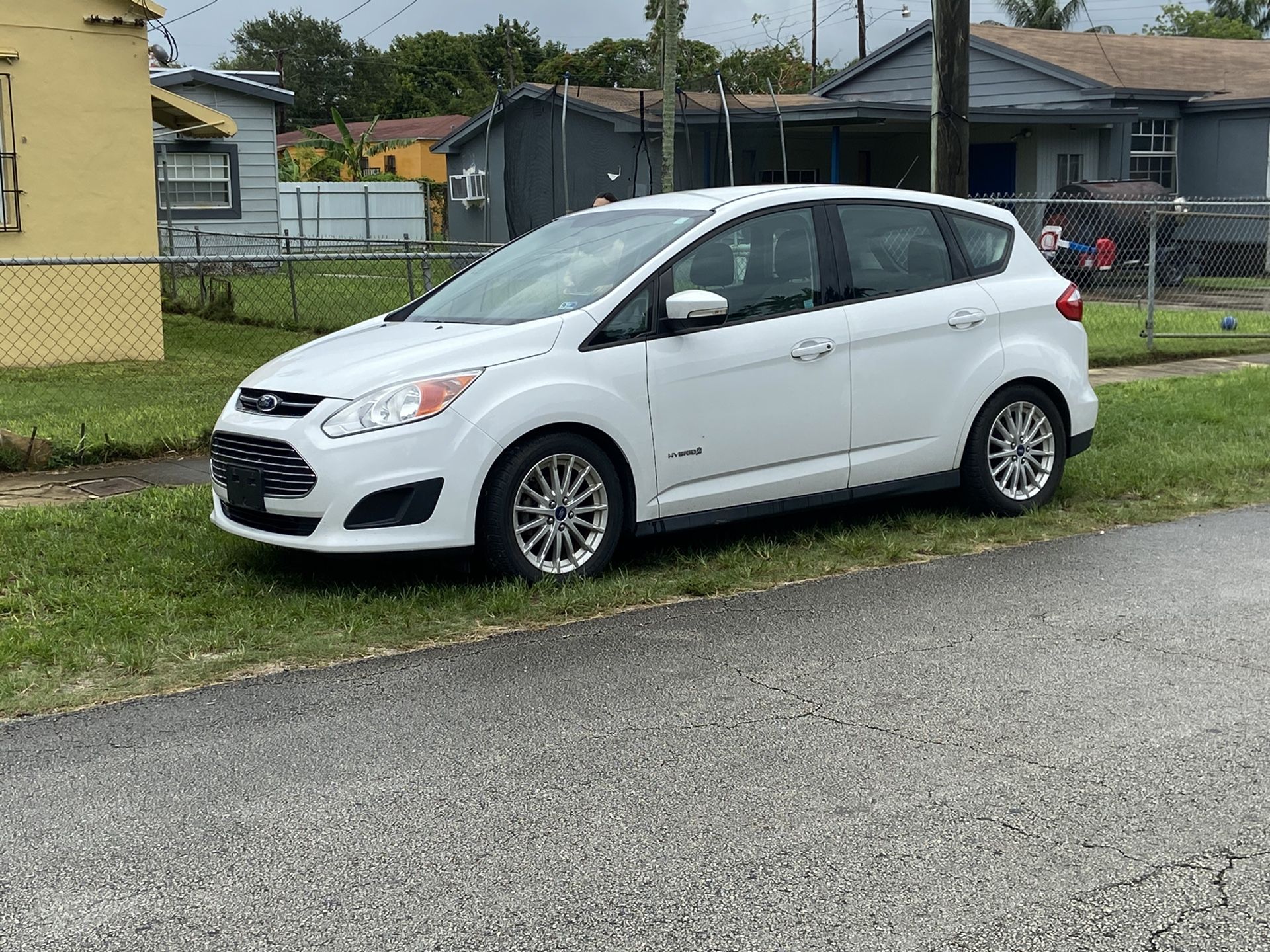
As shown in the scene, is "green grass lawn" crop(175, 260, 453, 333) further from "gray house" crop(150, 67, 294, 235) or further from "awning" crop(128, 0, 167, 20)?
"gray house" crop(150, 67, 294, 235)

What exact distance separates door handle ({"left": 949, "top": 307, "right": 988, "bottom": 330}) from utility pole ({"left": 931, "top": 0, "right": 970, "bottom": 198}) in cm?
331

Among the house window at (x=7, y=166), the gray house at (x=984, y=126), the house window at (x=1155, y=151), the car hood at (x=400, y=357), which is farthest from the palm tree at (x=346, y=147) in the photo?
the car hood at (x=400, y=357)

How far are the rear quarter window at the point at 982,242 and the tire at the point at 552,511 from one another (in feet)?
8.30

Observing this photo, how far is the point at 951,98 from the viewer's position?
10.6 metres

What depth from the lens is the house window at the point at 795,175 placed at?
103 ft

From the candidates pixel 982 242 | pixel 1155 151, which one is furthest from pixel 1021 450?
pixel 1155 151

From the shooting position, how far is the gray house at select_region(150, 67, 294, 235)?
94.7 ft

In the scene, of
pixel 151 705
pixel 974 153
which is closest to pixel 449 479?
pixel 151 705

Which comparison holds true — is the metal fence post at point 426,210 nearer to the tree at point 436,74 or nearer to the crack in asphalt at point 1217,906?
the crack in asphalt at point 1217,906

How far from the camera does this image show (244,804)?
405 centimetres

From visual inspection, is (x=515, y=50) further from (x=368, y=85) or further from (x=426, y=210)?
(x=426, y=210)

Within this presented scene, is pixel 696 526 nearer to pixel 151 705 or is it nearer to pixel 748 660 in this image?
pixel 748 660

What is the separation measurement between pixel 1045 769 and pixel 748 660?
4.56 ft

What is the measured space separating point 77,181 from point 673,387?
975cm
